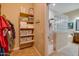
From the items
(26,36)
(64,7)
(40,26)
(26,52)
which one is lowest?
(26,52)

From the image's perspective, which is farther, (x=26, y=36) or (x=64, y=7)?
(x=26, y=36)

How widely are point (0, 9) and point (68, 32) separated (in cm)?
103

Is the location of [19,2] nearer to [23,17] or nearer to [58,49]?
[23,17]

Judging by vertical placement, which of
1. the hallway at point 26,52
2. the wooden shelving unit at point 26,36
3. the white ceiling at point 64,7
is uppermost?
the white ceiling at point 64,7

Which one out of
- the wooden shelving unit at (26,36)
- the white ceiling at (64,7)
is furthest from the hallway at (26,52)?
the white ceiling at (64,7)

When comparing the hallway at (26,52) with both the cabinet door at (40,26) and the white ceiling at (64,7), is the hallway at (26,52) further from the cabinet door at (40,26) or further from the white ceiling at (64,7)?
the white ceiling at (64,7)

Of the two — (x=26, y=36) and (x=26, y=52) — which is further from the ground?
(x=26, y=36)

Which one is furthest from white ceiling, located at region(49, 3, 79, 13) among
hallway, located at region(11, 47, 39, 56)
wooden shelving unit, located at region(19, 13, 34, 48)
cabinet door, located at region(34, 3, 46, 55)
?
hallway, located at region(11, 47, 39, 56)

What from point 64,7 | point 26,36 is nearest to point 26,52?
point 26,36

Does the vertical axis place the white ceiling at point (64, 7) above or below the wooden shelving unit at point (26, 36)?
above

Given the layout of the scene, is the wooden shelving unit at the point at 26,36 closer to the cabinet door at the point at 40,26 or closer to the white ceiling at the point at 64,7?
the cabinet door at the point at 40,26

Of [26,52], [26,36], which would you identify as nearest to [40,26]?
[26,36]

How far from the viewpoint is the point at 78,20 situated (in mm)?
1759

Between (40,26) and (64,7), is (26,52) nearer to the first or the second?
(40,26)
